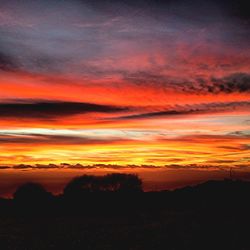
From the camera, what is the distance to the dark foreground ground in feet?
81.7

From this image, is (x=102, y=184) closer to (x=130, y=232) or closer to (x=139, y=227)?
(x=139, y=227)

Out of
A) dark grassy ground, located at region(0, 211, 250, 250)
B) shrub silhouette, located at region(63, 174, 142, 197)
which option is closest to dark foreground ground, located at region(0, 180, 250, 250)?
dark grassy ground, located at region(0, 211, 250, 250)

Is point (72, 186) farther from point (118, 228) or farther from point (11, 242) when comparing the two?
point (11, 242)

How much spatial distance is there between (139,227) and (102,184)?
23.0 metres

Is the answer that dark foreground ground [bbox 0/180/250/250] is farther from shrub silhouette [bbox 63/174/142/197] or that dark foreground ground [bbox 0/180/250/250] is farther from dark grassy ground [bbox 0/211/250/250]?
shrub silhouette [bbox 63/174/142/197]

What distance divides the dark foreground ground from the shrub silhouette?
6020 millimetres

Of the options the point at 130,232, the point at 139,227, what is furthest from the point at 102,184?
the point at 130,232

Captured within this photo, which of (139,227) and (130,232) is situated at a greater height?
(139,227)

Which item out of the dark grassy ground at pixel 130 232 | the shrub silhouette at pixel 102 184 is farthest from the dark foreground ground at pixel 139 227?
the shrub silhouette at pixel 102 184

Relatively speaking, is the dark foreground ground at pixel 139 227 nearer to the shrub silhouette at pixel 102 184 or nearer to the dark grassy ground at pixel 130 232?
the dark grassy ground at pixel 130 232

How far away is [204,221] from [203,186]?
93.0 feet

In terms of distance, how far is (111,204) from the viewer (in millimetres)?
46031

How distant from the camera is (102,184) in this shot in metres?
53.8

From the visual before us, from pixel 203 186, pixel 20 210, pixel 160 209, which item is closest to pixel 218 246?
pixel 160 209
